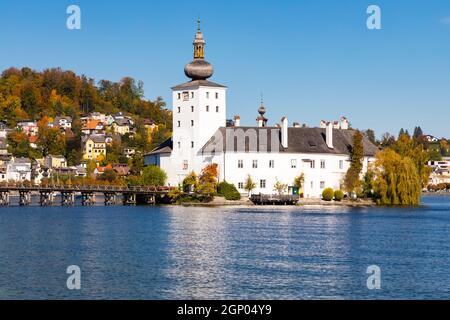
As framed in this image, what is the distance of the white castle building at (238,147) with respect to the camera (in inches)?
3533

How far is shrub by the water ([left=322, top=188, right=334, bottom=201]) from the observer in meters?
89.6

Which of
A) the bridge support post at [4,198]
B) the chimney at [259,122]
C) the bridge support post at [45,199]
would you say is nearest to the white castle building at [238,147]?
the chimney at [259,122]

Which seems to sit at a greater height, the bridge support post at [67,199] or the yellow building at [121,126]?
the yellow building at [121,126]

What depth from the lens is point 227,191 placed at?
8750 centimetres

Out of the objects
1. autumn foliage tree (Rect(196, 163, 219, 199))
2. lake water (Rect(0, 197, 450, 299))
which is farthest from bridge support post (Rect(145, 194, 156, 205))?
lake water (Rect(0, 197, 450, 299))

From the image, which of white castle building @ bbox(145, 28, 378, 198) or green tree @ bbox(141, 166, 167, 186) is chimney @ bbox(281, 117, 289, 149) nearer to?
white castle building @ bbox(145, 28, 378, 198)

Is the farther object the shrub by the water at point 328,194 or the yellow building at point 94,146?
the yellow building at point 94,146

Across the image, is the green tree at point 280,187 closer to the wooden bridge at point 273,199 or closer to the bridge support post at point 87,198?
the wooden bridge at point 273,199

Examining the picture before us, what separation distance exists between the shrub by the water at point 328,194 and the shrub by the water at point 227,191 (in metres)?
8.61

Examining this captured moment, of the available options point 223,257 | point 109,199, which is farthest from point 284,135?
point 223,257

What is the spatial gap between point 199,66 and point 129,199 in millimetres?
15844

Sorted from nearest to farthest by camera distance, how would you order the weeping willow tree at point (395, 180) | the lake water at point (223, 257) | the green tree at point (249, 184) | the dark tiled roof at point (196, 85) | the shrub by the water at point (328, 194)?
the lake water at point (223, 257)
the weeping willow tree at point (395, 180)
the green tree at point (249, 184)
the shrub by the water at point (328, 194)
the dark tiled roof at point (196, 85)

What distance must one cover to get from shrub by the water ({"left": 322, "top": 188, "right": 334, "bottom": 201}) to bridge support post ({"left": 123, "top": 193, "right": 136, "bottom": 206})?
1948 centimetres

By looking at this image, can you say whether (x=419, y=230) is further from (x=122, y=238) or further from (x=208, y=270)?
(x=208, y=270)
